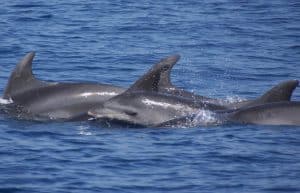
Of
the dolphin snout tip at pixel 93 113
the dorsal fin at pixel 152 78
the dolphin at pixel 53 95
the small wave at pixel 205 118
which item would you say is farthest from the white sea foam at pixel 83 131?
the small wave at pixel 205 118

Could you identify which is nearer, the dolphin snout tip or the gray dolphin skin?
the gray dolphin skin

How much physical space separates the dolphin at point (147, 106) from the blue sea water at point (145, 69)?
517 mm

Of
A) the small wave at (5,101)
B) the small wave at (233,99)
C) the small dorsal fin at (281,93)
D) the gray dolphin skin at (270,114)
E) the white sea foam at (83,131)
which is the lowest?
the white sea foam at (83,131)

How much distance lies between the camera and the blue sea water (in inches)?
616

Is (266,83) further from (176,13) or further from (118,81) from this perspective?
(176,13)

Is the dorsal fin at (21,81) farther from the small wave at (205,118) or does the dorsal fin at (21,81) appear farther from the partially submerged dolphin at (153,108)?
the small wave at (205,118)

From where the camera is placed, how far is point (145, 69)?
90.2 feet

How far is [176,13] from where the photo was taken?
121 ft

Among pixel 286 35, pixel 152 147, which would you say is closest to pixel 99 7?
pixel 286 35

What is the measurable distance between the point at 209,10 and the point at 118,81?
1292cm

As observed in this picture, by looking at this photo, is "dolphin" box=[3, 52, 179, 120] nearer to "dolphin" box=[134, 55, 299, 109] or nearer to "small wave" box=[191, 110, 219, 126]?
"dolphin" box=[134, 55, 299, 109]

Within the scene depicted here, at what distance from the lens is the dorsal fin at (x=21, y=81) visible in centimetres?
2175

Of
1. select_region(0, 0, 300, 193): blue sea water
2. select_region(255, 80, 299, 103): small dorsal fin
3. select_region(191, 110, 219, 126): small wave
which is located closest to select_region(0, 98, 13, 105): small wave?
select_region(0, 0, 300, 193): blue sea water

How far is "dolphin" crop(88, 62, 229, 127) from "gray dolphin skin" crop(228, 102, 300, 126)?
3.37ft
